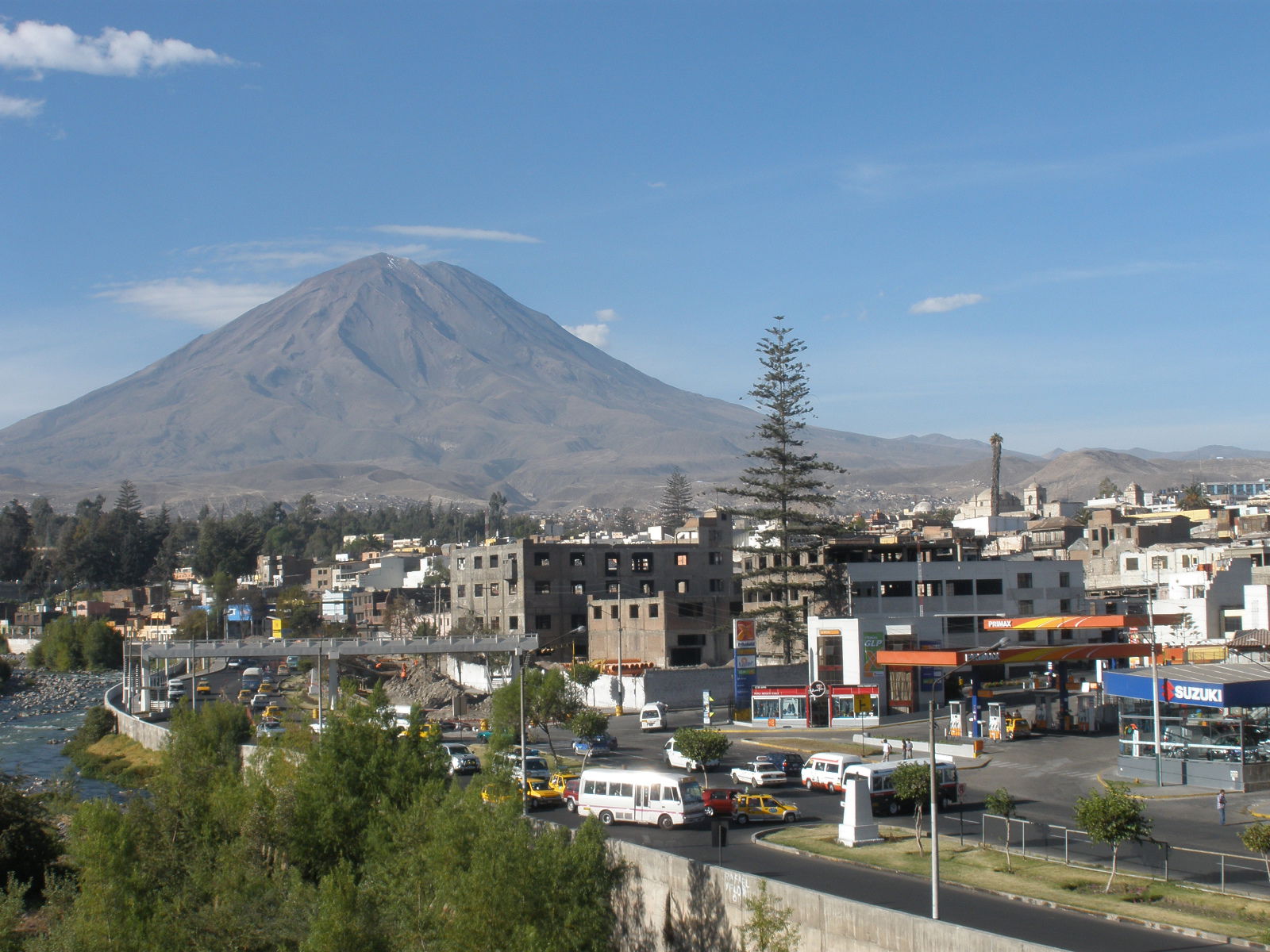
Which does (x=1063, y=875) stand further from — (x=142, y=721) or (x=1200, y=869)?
(x=142, y=721)

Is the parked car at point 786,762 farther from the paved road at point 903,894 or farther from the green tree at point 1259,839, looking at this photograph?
the green tree at point 1259,839

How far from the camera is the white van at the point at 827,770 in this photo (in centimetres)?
4222

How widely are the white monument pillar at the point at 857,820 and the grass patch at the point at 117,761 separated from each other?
4345cm

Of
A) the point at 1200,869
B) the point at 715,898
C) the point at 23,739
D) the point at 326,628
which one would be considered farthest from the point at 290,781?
the point at 326,628

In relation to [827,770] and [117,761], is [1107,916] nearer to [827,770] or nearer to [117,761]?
[827,770]

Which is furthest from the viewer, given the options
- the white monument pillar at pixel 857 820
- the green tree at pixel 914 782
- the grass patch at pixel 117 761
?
the grass patch at pixel 117 761

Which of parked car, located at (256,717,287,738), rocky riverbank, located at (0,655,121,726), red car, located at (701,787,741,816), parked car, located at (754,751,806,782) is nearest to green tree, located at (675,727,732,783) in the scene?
parked car, located at (754,751,806,782)

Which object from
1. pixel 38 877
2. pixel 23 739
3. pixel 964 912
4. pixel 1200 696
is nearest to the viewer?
pixel 964 912

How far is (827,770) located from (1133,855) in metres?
14.7

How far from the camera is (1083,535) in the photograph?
127 metres

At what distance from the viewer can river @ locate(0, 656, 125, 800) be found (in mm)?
69812

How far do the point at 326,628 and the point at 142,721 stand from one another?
174 feet

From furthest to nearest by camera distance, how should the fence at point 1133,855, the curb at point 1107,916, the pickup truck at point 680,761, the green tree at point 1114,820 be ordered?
the pickup truck at point 680,761 < the green tree at point 1114,820 < the fence at point 1133,855 < the curb at point 1107,916

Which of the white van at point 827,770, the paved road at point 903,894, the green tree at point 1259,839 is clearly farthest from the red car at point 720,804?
the green tree at point 1259,839
